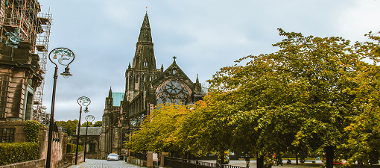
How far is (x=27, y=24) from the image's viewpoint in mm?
33031

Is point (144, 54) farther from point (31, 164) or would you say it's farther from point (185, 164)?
point (31, 164)

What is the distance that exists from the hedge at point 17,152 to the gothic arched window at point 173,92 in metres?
44.8

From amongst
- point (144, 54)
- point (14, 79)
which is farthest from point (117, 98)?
point (14, 79)

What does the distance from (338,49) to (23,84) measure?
19.0 m

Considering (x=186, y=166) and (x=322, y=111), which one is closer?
(x=322, y=111)

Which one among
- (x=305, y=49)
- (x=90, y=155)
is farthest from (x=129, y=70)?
(x=305, y=49)

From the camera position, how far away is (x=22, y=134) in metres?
16.3

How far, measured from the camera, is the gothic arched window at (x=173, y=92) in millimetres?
61406

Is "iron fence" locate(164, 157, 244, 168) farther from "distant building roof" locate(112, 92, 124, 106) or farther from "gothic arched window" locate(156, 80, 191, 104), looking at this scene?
"distant building roof" locate(112, 92, 124, 106)

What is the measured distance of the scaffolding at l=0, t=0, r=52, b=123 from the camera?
2920 cm

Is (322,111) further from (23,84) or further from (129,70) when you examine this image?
(129,70)

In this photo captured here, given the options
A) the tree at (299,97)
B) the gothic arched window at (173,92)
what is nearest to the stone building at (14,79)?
the tree at (299,97)

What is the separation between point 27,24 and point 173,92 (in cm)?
3328

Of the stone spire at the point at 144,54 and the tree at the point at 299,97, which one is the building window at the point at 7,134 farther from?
the stone spire at the point at 144,54
